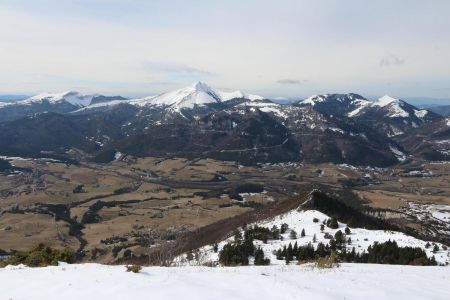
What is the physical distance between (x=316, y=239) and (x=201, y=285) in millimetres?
55186

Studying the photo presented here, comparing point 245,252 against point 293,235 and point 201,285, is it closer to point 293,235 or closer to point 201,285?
point 293,235

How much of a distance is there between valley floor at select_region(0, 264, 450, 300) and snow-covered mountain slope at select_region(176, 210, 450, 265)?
33.3m

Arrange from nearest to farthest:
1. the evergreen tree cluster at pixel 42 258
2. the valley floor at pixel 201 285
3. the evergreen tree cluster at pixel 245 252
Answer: the valley floor at pixel 201 285 → the evergreen tree cluster at pixel 42 258 → the evergreen tree cluster at pixel 245 252

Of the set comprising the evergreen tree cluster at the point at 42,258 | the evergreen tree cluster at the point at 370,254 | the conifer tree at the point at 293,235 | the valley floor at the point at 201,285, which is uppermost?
→ the valley floor at the point at 201,285

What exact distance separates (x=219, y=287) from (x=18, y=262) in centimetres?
2149

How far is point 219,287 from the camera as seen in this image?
84.9 feet

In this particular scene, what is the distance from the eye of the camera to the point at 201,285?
26141mm

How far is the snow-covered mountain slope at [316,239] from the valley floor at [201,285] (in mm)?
33288

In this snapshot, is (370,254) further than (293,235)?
No

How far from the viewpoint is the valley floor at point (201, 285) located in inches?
963

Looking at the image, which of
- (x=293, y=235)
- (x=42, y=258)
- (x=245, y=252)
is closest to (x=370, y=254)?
(x=245, y=252)

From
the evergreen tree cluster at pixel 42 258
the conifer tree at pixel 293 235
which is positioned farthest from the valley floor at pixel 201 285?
the conifer tree at pixel 293 235

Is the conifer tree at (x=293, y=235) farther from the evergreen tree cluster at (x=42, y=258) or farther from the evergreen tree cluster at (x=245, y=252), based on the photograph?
the evergreen tree cluster at (x=42, y=258)

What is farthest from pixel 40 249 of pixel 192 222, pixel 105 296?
pixel 192 222
